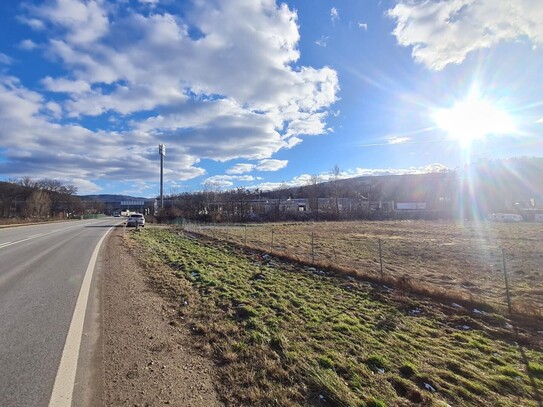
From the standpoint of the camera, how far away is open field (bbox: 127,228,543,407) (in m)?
3.76

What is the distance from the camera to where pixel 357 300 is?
8211 millimetres

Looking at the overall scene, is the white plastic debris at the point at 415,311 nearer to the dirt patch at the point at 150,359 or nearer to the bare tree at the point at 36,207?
the dirt patch at the point at 150,359

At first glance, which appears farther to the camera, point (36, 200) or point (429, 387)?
point (36, 200)

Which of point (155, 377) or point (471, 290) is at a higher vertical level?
point (155, 377)

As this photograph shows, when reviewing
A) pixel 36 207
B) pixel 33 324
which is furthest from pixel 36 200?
pixel 33 324

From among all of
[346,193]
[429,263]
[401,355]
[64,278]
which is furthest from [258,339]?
[346,193]

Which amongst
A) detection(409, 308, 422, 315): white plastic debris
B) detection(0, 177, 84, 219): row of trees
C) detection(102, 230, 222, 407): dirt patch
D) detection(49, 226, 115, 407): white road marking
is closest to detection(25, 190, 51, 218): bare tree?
detection(0, 177, 84, 219): row of trees

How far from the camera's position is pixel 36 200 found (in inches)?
2746

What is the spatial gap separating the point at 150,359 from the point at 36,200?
82287 millimetres

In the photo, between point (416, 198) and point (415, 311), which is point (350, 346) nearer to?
point (415, 311)

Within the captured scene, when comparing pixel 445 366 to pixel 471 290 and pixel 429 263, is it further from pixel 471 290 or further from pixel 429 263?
pixel 429 263

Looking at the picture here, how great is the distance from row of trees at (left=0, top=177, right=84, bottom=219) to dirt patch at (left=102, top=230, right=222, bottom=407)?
7720 centimetres

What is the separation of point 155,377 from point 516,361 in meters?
5.52

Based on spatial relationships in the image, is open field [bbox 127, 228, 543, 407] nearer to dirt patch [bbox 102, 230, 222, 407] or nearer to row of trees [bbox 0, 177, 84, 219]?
dirt patch [bbox 102, 230, 222, 407]
